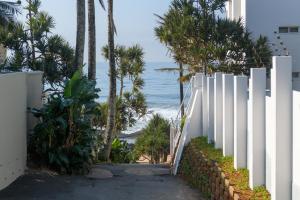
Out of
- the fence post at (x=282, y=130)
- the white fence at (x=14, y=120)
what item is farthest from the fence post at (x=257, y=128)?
the white fence at (x=14, y=120)

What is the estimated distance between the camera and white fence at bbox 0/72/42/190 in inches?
358

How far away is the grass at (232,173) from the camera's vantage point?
6.48 metres

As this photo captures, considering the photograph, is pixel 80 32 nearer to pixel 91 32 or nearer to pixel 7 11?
pixel 91 32

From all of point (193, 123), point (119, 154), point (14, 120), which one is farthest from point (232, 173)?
point (119, 154)

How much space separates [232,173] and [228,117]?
1447 mm

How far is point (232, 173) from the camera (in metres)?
7.73

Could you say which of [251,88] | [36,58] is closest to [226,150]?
[251,88]

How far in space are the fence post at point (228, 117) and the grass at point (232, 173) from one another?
0.21 metres

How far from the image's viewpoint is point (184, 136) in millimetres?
12297

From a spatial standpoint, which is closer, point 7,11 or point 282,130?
point 282,130

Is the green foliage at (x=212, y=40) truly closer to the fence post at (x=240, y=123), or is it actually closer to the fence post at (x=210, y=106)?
the fence post at (x=210, y=106)

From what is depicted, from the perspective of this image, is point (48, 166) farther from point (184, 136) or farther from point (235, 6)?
point (235, 6)

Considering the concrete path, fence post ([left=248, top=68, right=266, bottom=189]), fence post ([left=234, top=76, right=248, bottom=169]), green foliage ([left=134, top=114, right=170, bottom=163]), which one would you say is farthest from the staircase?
green foliage ([left=134, top=114, right=170, bottom=163])

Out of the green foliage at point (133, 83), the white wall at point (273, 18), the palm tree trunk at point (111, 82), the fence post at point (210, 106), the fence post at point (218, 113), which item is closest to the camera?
the fence post at point (218, 113)
